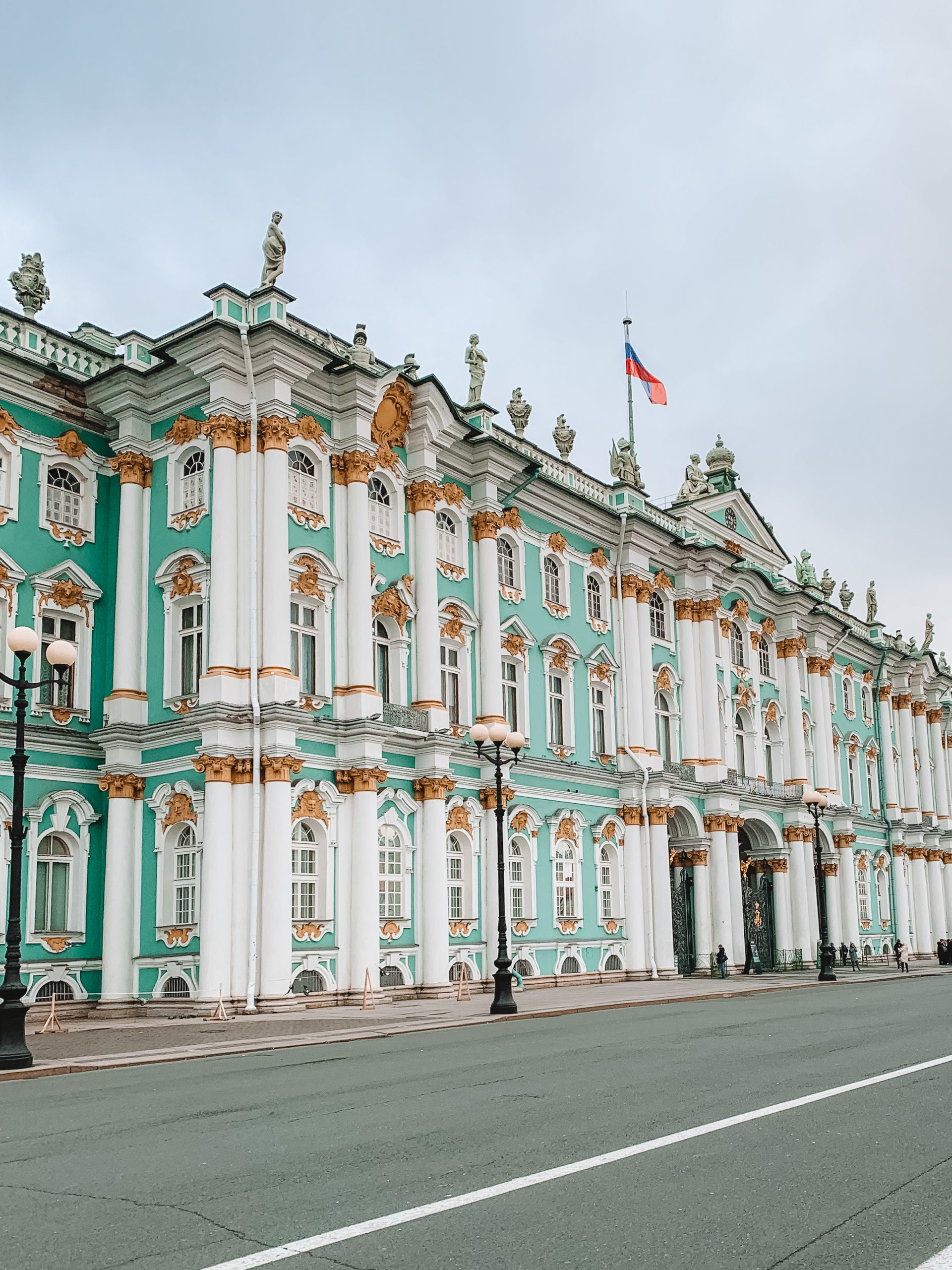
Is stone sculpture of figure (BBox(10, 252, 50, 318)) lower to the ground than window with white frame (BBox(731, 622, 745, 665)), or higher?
higher

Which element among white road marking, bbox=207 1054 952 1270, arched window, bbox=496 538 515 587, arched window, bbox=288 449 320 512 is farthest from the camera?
arched window, bbox=496 538 515 587

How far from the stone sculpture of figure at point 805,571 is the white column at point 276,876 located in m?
36.2

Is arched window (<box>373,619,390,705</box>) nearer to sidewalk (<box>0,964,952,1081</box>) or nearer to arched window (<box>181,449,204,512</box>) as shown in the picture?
arched window (<box>181,449,204,512</box>)

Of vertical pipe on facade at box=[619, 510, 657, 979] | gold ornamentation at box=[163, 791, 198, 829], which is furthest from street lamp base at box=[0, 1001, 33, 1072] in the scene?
vertical pipe on facade at box=[619, 510, 657, 979]

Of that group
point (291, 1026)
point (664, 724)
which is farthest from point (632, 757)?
point (291, 1026)

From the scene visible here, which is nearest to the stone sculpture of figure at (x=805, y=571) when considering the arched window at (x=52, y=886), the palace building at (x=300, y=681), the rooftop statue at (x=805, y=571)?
the rooftop statue at (x=805, y=571)

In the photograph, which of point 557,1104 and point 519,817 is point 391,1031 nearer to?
point 557,1104

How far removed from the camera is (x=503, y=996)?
2573 centimetres

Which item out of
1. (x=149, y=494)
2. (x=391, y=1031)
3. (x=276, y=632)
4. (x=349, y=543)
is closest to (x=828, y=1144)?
(x=391, y=1031)

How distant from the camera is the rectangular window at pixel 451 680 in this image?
35.4 meters

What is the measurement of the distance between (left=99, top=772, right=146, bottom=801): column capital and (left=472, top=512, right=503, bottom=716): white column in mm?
9784

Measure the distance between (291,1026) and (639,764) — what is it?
1984 centimetres

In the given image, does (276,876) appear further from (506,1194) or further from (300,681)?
(506,1194)

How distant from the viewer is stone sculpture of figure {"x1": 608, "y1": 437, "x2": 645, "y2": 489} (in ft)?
146
